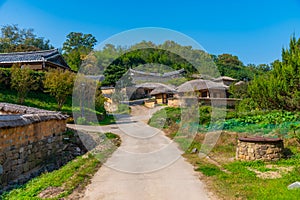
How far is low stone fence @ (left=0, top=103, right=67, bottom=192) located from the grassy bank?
486 mm

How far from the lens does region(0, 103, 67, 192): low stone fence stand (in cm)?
563

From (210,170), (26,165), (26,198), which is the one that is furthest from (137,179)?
(26,165)

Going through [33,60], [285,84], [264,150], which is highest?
[33,60]

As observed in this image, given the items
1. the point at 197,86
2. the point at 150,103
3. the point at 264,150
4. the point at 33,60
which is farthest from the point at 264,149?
the point at 150,103

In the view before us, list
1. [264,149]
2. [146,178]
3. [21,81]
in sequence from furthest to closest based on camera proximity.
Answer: [21,81]
[264,149]
[146,178]

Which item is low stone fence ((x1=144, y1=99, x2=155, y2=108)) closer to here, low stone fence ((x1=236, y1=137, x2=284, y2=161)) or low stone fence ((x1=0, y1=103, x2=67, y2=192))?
low stone fence ((x1=0, y1=103, x2=67, y2=192))

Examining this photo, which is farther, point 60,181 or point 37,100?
point 37,100

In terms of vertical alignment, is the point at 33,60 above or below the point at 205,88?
above

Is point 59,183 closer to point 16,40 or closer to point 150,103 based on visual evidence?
point 150,103

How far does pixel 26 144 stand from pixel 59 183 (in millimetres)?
1772

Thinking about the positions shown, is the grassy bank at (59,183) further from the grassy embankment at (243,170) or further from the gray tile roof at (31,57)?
the gray tile roof at (31,57)

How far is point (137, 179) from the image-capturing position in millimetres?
5945

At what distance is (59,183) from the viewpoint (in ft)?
18.2

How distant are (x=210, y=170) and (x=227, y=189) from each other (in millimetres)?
1453
